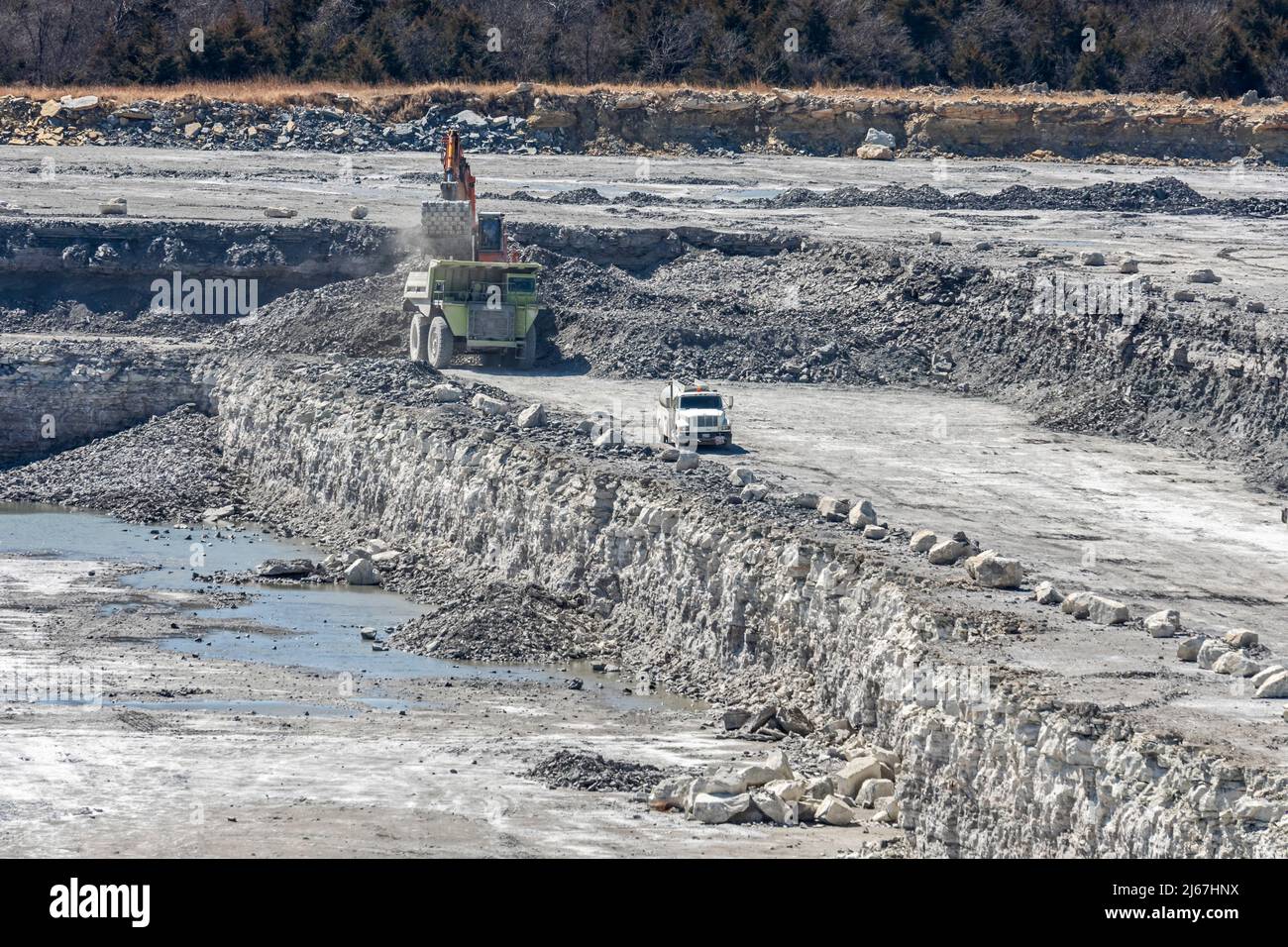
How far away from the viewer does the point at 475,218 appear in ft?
→ 132

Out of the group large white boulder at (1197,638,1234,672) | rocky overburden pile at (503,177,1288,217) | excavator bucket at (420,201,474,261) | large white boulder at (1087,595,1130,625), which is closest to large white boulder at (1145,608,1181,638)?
large white boulder at (1087,595,1130,625)

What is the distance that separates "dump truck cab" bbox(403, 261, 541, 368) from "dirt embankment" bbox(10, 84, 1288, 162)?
1086 inches

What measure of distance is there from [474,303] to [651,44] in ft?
122

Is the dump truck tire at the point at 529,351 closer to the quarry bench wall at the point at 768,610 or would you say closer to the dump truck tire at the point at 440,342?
the dump truck tire at the point at 440,342

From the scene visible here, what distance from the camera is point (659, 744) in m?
21.6

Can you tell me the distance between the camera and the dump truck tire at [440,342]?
3738 centimetres

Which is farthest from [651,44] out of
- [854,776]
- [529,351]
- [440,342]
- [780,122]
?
[854,776]

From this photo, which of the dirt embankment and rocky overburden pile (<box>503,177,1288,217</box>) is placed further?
the dirt embankment

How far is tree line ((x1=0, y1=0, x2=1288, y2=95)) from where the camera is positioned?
7044cm

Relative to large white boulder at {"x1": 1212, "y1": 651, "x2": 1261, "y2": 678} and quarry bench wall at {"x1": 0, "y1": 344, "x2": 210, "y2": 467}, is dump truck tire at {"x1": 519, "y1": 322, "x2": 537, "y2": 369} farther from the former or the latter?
large white boulder at {"x1": 1212, "y1": 651, "x2": 1261, "y2": 678}

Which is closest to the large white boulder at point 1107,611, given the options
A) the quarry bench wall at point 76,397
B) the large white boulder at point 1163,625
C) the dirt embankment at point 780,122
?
the large white boulder at point 1163,625

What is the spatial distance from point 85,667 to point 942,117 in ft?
153

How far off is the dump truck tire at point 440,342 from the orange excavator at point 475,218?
2131 mm
